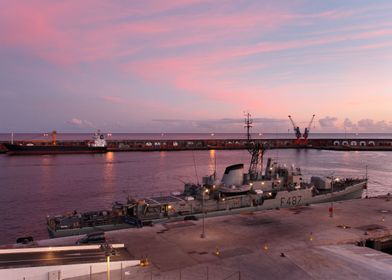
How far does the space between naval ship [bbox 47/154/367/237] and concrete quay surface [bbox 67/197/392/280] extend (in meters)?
4.78

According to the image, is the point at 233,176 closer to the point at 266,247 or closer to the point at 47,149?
the point at 266,247

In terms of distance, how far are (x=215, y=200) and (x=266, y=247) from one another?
54.8 feet

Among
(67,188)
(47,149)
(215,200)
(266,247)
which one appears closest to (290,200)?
(215,200)

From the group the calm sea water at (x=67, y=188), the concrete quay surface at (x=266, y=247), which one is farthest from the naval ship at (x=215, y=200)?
the calm sea water at (x=67, y=188)

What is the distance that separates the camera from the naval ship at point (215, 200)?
129ft

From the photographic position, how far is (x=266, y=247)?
93.5 feet

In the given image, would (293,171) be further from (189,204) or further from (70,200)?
(70,200)

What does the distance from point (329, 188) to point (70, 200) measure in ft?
158

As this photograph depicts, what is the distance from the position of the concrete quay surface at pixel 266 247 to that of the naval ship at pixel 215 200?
4776mm

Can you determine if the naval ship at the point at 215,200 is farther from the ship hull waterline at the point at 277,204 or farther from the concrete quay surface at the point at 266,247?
the concrete quay surface at the point at 266,247

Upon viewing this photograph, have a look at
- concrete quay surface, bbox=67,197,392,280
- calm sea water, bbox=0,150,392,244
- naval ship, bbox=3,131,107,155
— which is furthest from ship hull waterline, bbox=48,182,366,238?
naval ship, bbox=3,131,107,155

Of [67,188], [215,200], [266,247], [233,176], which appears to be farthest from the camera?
[67,188]

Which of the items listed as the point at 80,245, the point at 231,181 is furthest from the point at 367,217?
the point at 80,245

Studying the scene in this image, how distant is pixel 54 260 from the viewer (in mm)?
23469
